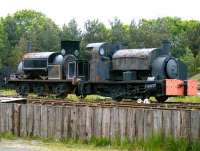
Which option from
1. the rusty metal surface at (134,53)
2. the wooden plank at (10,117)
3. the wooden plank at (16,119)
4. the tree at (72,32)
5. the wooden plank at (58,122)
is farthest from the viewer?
the tree at (72,32)

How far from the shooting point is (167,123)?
42.1ft

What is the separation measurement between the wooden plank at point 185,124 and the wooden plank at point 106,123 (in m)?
2.24

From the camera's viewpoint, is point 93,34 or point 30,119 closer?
point 30,119

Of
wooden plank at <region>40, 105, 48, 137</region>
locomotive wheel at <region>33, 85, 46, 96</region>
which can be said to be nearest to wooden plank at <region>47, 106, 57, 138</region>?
wooden plank at <region>40, 105, 48, 137</region>

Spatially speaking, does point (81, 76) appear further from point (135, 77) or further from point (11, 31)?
point (11, 31)

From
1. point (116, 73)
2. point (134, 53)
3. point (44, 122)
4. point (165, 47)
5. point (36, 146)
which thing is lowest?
point (36, 146)

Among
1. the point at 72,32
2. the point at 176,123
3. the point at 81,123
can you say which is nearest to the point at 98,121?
the point at 81,123

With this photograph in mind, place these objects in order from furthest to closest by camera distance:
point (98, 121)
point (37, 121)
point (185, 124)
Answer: point (37, 121), point (98, 121), point (185, 124)

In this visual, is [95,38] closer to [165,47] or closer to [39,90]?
[39,90]

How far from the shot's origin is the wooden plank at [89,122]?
1425cm

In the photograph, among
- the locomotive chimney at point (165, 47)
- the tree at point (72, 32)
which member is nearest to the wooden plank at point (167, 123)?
the locomotive chimney at point (165, 47)

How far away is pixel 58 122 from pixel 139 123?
270cm

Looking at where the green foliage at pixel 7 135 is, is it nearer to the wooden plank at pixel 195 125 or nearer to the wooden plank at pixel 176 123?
the wooden plank at pixel 176 123

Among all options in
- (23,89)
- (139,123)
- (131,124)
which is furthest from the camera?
(23,89)
